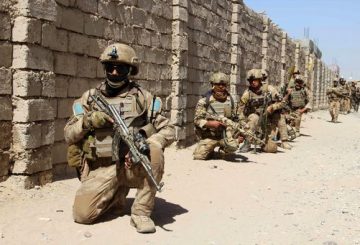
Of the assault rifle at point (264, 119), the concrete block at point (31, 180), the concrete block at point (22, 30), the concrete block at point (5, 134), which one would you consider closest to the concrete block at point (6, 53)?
the concrete block at point (22, 30)

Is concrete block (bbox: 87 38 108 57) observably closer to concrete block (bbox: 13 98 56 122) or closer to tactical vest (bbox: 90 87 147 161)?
concrete block (bbox: 13 98 56 122)

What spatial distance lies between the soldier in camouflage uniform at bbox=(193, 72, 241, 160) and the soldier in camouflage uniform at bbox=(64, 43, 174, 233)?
3.24 metres

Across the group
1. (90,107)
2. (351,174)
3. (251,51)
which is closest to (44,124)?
(90,107)

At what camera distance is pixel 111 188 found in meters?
3.86

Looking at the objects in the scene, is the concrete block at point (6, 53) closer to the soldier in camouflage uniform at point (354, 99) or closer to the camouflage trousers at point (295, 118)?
the camouflage trousers at point (295, 118)

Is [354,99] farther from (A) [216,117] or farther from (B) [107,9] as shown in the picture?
(B) [107,9]

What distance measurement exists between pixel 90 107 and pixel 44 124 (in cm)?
130

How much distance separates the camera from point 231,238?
3.65 meters

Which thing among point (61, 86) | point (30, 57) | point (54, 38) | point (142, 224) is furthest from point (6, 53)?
point (142, 224)

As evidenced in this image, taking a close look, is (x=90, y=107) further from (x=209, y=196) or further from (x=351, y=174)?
(x=351, y=174)

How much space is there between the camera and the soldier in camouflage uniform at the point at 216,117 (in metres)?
7.11

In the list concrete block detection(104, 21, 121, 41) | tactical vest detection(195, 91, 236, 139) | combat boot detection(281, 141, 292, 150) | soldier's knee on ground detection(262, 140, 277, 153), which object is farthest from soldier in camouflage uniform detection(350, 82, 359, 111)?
concrete block detection(104, 21, 121, 41)

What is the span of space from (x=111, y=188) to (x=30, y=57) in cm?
175

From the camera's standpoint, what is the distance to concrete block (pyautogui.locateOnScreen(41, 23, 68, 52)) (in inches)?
193
